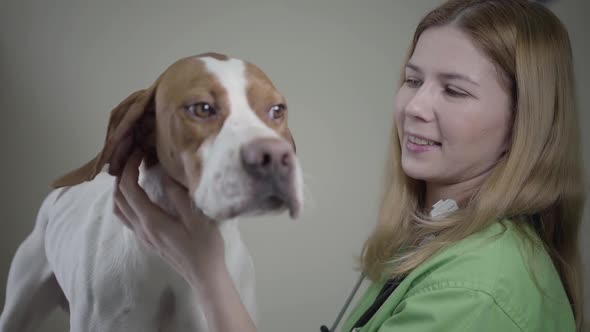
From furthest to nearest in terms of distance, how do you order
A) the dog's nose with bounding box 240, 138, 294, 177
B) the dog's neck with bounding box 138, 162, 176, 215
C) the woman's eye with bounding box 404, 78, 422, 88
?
the woman's eye with bounding box 404, 78, 422, 88
the dog's neck with bounding box 138, 162, 176, 215
the dog's nose with bounding box 240, 138, 294, 177

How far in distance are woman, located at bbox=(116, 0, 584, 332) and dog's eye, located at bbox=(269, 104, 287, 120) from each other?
20cm

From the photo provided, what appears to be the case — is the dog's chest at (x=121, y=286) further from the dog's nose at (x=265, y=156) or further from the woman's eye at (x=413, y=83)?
the woman's eye at (x=413, y=83)

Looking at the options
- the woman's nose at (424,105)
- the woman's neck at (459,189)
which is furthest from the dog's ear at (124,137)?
the woman's neck at (459,189)

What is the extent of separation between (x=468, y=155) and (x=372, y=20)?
100 centimetres

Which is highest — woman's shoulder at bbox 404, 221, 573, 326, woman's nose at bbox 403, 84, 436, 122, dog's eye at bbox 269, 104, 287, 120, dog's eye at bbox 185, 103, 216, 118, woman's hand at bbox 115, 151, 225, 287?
dog's eye at bbox 185, 103, 216, 118

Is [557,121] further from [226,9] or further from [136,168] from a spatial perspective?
[226,9]

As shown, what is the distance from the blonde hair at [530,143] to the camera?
814 millimetres

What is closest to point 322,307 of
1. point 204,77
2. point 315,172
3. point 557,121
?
point 315,172

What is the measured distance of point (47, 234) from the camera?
3.51ft

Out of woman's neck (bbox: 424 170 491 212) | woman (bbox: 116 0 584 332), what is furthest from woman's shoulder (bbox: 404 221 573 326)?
woman's neck (bbox: 424 170 491 212)

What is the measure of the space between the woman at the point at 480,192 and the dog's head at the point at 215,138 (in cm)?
7

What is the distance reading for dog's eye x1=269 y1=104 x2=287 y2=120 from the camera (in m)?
0.72

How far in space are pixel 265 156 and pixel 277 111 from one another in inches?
6.7

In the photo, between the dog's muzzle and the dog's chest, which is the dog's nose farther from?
the dog's chest
